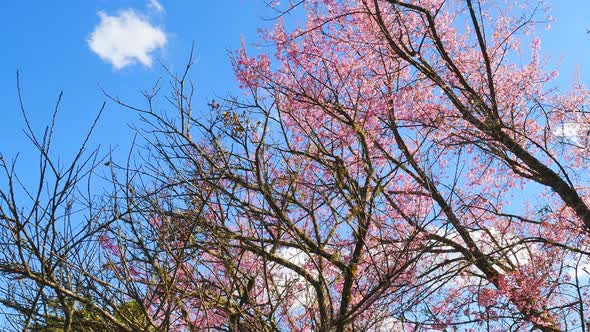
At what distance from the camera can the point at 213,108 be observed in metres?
5.91

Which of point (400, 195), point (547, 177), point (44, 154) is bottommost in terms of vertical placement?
point (44, 154)

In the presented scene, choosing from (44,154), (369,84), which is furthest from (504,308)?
(44,154)

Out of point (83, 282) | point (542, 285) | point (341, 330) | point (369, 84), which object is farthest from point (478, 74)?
point (83, 282)

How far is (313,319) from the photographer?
4113 millimetres

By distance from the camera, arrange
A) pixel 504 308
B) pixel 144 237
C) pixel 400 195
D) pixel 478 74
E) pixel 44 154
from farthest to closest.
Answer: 1. pixel 400 195
2. pixel 478 74
3. pixel 504 308
4. pixel 144 237
5. pixel 44 154

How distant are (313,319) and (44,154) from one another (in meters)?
2.35

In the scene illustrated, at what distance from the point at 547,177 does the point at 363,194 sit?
3.34 m

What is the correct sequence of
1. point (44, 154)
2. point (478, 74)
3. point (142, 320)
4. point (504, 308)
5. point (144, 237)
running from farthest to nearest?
point (478, 74) < point (504, 308) < point (144, 237) < point (142, 320) < point (44, 154)

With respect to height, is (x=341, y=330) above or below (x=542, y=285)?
below

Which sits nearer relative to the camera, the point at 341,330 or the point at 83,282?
the point at 83,282

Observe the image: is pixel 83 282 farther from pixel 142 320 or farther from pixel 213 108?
pixel 213 108

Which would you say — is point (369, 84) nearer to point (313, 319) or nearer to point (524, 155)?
point (524, 155)

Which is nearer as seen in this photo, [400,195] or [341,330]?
[341,330]

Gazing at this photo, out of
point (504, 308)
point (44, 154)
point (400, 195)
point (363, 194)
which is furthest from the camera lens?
point (400, 195)
